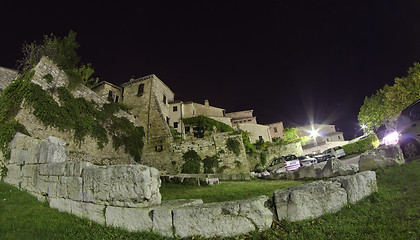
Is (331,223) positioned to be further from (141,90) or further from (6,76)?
(6,76)

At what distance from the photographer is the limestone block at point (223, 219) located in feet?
11.8

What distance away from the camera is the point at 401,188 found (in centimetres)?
433

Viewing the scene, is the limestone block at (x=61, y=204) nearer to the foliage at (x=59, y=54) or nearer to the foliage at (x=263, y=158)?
the foliage at (x=59, y=54)

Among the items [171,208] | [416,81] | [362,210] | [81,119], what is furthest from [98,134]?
[416,81]

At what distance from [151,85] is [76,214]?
70.3 feet

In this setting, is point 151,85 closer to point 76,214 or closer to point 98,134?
point 98,134

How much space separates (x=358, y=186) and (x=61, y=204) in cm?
808

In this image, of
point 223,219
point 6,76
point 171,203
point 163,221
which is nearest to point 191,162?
point 171,203

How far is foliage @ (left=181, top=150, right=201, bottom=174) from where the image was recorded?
18.6 m

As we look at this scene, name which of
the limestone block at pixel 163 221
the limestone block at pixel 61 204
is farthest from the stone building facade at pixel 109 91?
the limestone block at pixel 163 221

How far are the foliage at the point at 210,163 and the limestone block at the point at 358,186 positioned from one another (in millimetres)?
15228

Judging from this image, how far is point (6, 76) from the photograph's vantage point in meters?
19.5

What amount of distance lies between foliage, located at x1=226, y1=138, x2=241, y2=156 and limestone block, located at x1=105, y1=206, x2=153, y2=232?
16.1m

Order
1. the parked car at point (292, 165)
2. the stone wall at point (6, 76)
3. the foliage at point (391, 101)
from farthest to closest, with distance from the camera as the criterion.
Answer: the foliage at point (391, 101), the stone wall at point (6, 76), the parked car at point (292, 165)
